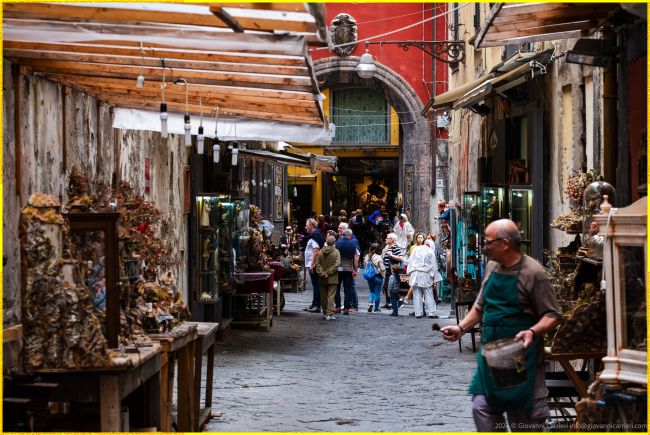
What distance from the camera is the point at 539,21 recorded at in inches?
388

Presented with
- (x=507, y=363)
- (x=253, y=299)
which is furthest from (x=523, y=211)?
(x=507, y=363)

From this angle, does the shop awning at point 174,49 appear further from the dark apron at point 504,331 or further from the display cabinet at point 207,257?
the display cabinet at point 207,257

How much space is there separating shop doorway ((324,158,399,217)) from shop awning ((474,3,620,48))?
39.7 metres

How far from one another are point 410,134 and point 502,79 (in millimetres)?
20706

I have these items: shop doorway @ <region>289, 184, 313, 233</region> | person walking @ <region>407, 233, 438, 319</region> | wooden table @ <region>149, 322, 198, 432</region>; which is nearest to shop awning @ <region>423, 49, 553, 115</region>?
person walking @ <region>407, 233, 438, 319</region>

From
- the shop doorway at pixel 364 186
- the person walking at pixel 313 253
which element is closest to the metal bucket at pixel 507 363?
the person walking at pixel 313 253

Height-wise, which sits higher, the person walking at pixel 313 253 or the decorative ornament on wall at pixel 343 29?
the decorative ornament on wall at pixel 343 29

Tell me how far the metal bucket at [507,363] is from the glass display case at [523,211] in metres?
7.75

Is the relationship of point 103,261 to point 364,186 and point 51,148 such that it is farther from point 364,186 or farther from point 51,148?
point 364,186

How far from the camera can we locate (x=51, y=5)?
656cm

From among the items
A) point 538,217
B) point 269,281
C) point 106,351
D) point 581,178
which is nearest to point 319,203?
point 269,281

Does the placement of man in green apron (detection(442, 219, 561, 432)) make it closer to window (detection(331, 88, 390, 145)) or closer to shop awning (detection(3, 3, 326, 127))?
shop awning (detection(3, 3, 326, 127))

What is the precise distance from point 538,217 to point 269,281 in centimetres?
551

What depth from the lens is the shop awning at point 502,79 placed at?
44.6 ft
